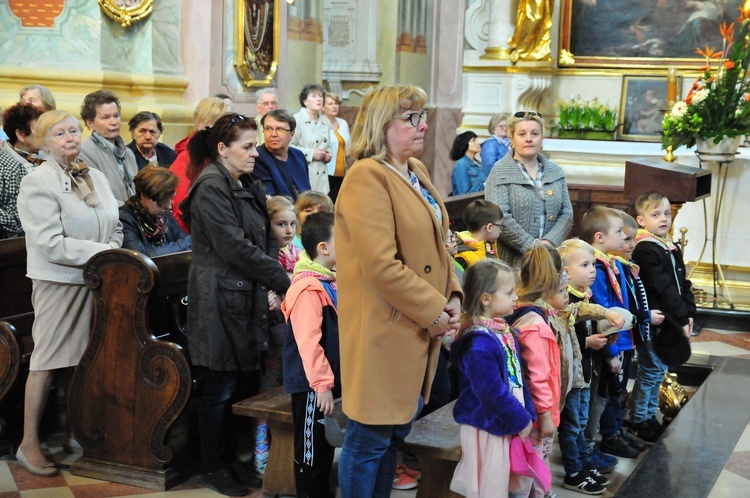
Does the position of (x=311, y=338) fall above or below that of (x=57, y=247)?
below

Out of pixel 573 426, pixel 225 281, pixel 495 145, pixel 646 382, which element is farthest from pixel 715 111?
pixel 225 281

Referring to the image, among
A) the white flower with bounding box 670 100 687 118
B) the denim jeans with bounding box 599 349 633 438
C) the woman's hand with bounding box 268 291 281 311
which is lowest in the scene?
the denim jeans with bounding box 599 349 633 438

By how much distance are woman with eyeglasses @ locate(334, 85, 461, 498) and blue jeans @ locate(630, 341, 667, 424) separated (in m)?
2.45

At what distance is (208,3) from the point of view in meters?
8.85

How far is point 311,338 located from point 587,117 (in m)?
8.28

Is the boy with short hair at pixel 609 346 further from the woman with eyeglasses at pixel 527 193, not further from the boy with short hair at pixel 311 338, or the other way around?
the boy with short hair at pixel 311 338

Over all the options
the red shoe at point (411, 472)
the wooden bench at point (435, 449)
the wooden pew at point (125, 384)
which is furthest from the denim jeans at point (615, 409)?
the wooden pew at point (125, 384)

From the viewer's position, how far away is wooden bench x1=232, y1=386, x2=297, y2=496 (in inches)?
168

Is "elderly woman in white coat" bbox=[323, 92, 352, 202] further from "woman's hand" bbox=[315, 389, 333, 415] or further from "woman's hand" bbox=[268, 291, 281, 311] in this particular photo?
"woman's hand" bbox=[315, 389, 333, 415]

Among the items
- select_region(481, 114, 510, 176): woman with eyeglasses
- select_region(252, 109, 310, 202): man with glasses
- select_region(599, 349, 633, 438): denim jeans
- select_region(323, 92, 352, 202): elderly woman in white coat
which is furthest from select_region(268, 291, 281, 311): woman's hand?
select_region(481, 114, 510, 176): woman with eyeglasses

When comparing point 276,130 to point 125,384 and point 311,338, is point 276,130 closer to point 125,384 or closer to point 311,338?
point 125,384

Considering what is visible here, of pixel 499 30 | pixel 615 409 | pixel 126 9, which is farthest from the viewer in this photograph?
pixel 499 30

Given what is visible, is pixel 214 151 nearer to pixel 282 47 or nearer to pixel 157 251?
pixel 157 251

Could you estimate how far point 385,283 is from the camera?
3.16 meters
